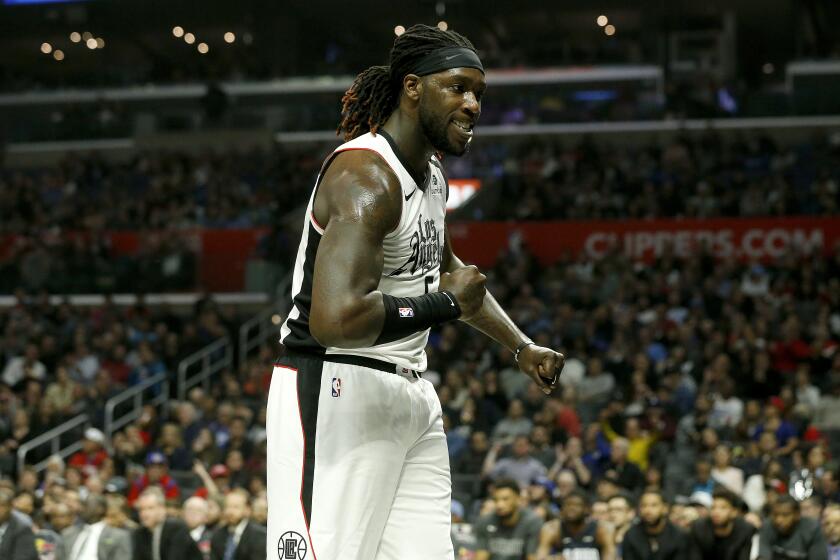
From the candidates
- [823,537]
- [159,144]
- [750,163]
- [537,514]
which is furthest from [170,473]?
[159,144]

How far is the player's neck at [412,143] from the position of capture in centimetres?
402

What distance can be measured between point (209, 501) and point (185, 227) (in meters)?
11.9

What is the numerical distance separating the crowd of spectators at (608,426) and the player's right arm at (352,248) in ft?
22.5

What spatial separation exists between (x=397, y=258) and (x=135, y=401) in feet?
50.1

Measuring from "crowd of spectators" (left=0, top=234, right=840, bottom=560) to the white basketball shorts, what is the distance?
6.39m

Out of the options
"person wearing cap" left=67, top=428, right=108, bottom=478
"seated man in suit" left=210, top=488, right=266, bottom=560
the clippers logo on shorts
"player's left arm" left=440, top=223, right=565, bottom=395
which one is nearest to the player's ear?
"player's left arm" left=440, top=223, right=565, bottom=395

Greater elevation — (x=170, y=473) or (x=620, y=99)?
(x=620, y=99)

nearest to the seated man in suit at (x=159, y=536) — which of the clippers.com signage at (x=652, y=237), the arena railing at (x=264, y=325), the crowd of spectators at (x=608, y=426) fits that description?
the crowd of spectators at (x=608, y=426)

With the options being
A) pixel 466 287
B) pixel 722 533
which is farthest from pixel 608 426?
pixel 466 287

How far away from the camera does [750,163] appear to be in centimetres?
2273

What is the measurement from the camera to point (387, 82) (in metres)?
4.20

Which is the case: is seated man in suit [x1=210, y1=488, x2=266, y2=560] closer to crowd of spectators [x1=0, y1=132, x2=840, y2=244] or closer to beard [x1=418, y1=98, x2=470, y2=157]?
beard [x1=418, y1=98, x2=470, y2=157]

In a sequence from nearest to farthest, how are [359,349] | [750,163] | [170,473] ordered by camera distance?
[359,349] → [170,473] → [750,163]

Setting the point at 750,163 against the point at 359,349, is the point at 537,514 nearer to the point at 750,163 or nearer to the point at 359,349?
the point at 359,349
